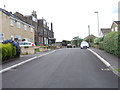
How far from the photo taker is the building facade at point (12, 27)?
2774 centimetres

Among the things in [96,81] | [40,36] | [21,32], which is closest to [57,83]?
[96,81]

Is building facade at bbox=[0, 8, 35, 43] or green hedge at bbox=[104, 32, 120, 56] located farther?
building facade at bbox=[0, 8, 35, 43]

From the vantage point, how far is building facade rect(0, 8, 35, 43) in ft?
91.0

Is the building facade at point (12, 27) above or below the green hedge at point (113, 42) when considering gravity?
above

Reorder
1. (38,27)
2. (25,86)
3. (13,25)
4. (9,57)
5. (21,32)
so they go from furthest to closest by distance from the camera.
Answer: (38,27) → (21,32) → (13,25) → (9,57) → (25,86)

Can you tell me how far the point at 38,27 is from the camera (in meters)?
61.6

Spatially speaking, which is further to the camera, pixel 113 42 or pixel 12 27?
pixel 12 27

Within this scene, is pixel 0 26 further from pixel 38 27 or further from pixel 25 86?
pixel 38 27

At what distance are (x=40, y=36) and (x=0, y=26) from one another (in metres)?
34.7

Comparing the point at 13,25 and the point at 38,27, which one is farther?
the point at 38,27

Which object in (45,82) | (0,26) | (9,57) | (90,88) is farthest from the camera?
(0,26)

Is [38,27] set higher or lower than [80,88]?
higher

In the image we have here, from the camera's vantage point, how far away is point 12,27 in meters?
31.4

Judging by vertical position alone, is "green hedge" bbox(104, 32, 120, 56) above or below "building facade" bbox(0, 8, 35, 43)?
below
